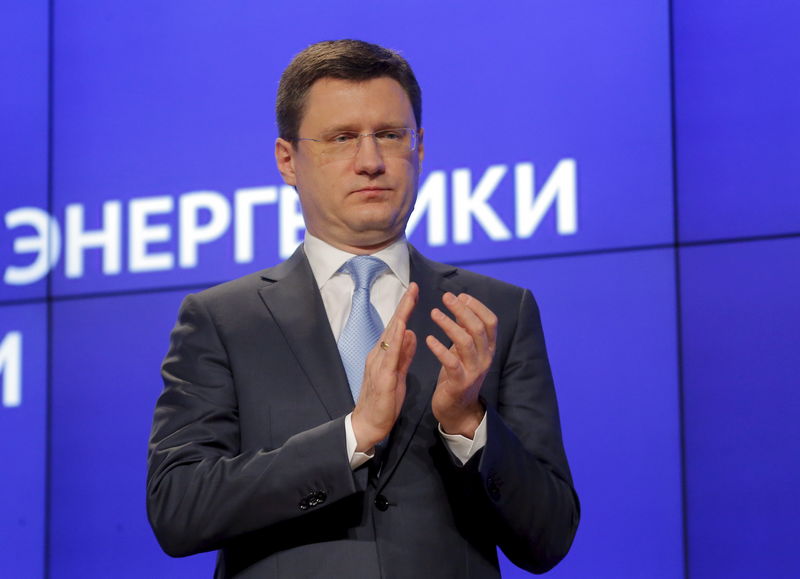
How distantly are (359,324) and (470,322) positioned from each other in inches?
12.6

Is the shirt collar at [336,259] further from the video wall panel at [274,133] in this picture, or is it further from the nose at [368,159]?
the video wall panel at [274,133]

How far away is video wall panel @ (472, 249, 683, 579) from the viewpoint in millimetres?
3031

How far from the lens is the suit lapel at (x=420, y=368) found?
1.66 m

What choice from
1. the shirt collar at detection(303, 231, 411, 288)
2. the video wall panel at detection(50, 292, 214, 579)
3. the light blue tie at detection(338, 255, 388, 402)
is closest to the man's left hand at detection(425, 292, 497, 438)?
the light blue tie at detection(338, 255, 388, 402)

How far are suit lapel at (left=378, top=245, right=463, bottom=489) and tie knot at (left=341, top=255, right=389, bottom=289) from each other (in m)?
0.07

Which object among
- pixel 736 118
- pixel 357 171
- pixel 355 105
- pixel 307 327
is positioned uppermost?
pixel 736 118

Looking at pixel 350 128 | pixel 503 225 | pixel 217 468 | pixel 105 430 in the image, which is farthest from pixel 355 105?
pixel 105 430

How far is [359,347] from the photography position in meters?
1.75

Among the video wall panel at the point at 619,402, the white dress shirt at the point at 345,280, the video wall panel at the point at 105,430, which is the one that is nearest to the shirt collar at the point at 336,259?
the white dress shirt at the point at 345,280

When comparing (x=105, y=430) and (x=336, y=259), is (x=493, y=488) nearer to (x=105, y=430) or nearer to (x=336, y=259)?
(x=336, y=259)

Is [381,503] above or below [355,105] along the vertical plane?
below

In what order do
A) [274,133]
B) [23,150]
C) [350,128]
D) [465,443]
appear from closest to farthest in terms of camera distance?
[465,443] < [350,128] < [274,133] < [23,150]

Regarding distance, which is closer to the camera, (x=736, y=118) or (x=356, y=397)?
(x=356, y=397)

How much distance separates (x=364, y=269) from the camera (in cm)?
183
